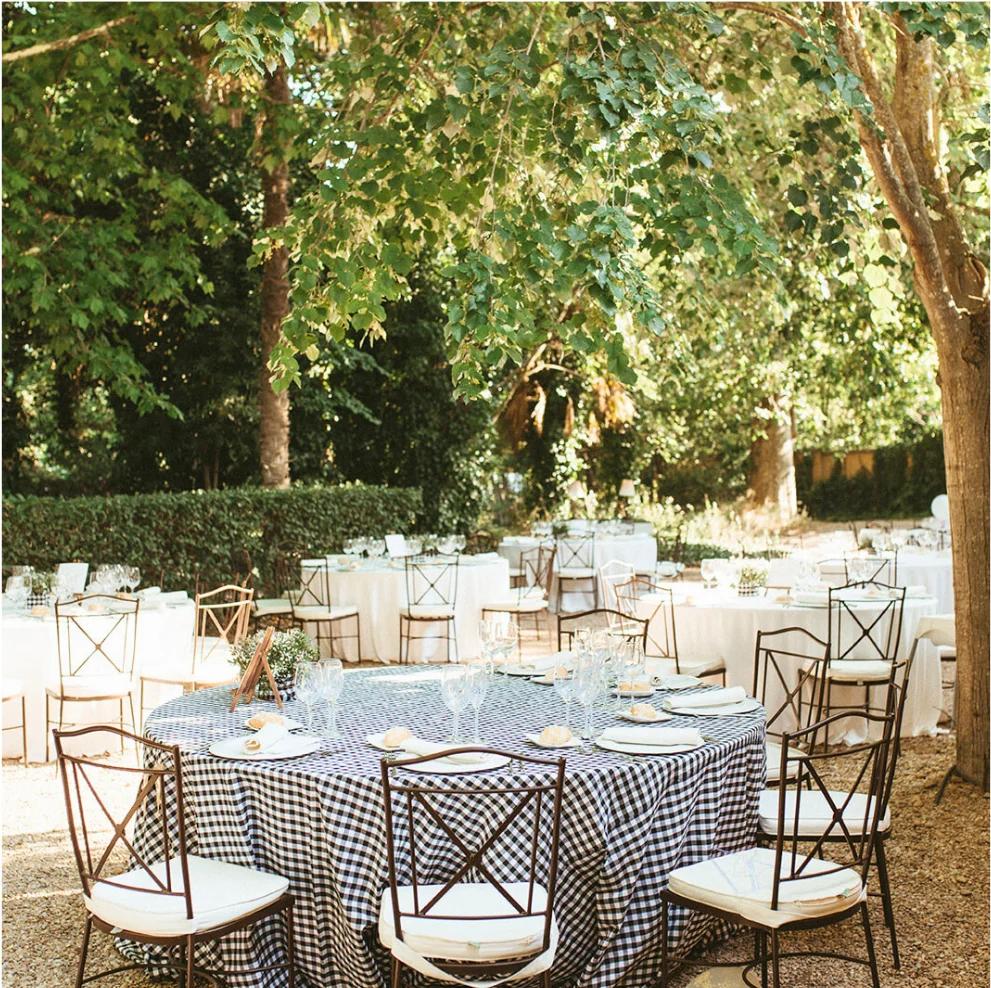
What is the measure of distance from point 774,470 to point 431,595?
42.4 ft

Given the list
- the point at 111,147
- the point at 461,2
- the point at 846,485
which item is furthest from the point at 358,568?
the point at 846,485

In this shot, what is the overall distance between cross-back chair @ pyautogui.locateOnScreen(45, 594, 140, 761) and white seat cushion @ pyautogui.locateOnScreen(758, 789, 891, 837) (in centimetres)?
377

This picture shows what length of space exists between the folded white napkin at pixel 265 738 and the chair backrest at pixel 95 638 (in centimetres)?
295

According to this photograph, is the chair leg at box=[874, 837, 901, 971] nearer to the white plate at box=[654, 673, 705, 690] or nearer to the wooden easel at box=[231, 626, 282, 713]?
the white plate at box=[654, 673, 705, 690]

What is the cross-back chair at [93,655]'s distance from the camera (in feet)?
20.5

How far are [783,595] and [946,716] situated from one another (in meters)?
1.49

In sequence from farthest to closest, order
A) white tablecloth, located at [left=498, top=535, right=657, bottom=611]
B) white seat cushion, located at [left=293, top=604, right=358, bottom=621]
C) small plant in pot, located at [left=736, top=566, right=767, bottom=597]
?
white tablecloth, located at [left=498, top=535, right=657, bottom=611], white seat cushion, located at [left=293, top=604, right=358, bottom=621], small plant in pot, located at [left=736, top=566, right=767, bottom=597]

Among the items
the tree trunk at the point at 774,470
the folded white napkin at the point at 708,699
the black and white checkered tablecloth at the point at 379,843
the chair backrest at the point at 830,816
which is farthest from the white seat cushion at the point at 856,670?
the tree trunk at the point at 774,470

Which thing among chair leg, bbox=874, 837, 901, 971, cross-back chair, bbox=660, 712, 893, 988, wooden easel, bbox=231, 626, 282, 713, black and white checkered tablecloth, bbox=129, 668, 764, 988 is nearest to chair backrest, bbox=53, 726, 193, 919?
black and white checkered tablecloth, bbox=129, 668, 764, 988

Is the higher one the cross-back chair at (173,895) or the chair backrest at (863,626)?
the chair backrest at (863,626)

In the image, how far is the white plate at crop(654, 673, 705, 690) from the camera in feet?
15.2

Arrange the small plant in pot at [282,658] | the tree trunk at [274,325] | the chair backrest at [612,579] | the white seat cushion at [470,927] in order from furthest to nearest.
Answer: the tree trunk at [274,325], the chair backrest at [612,579], the small plant in pot at [282,658], the white seat cushion at [470,927]

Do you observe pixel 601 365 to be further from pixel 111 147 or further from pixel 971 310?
pixel 971 310

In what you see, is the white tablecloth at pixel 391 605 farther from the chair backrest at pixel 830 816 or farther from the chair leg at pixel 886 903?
the chair leg at pixel 886 903
